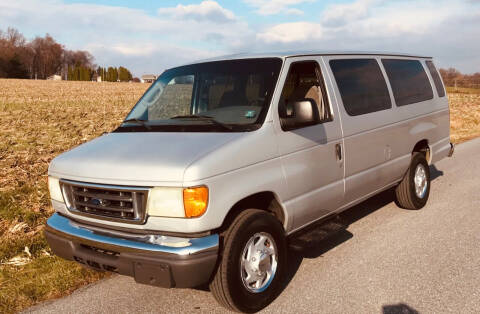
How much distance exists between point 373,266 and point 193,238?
202 cm

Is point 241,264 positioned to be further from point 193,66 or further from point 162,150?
point 193,66

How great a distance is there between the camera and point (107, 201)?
136 inches

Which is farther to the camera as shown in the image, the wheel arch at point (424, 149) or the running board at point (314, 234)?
the wheel arch at point (424, 149)

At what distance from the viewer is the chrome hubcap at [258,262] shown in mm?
3590

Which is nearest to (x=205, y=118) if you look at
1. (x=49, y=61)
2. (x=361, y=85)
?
(x=361, y=85)

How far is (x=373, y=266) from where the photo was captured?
14.4 ft

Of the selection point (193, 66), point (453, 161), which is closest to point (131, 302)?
point (193, 66)

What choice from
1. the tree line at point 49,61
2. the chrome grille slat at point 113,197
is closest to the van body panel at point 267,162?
the chrome grille slat at point 113,197

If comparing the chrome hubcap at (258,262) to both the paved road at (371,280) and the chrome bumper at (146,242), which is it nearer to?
the paved road at (371,280)

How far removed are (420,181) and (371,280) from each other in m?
2.74

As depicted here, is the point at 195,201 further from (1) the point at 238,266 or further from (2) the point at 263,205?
(2) the point at 263,205

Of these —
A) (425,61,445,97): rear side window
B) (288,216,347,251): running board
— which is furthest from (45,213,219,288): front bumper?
(425,61,445,97): rear side window

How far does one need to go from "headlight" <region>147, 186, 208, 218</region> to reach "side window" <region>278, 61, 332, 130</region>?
1100 millimetres

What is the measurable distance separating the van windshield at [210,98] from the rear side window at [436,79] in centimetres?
355
